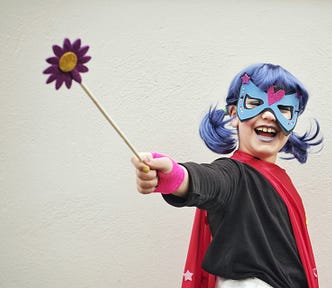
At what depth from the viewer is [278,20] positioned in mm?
1312

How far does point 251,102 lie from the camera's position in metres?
0.93

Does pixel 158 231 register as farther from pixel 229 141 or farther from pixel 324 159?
pixel 324 159

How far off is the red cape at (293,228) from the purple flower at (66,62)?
408 mm

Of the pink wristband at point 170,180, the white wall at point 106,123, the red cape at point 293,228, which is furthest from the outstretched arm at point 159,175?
the white wall at point 106,123

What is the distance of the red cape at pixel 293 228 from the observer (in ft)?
2.97

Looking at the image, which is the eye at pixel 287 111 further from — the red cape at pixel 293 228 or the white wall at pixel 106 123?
the white wall at pixel 106 123

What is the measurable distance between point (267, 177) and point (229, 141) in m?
0.16

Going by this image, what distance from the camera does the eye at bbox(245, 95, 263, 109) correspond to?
92 cm

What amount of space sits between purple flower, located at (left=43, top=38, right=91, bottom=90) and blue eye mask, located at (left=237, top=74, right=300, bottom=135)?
1.23 feet

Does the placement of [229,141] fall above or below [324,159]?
below

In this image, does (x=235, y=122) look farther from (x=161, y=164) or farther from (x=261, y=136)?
(x=161, y=164)

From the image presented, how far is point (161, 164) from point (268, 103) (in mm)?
298

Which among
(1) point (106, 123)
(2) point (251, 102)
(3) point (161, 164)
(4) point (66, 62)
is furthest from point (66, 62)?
(1) point (106, 123)

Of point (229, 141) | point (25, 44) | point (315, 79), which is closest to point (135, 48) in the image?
point (25, 44)
